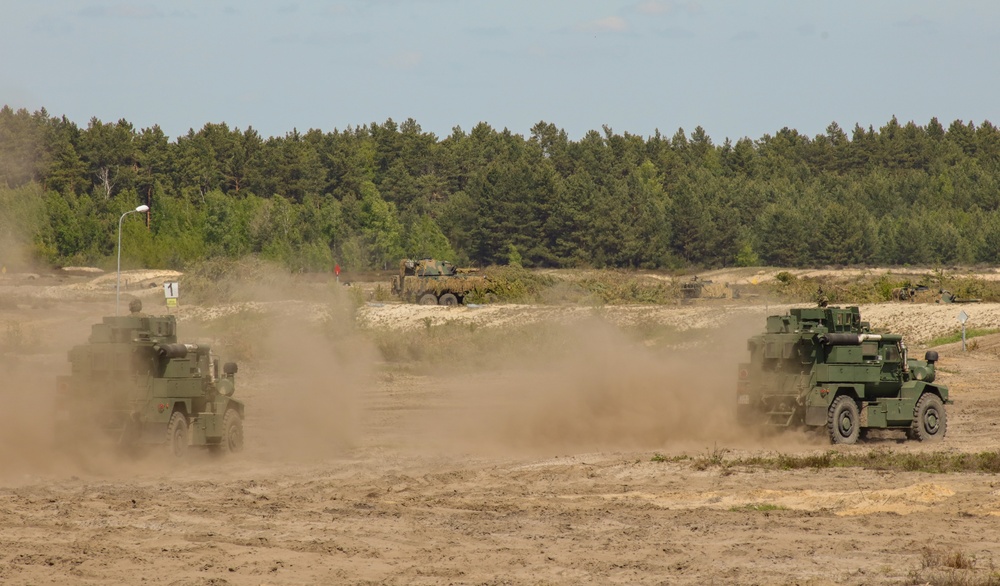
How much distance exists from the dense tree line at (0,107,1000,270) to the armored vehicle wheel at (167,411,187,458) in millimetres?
55271

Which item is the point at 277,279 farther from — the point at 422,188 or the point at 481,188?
the point at 422,188

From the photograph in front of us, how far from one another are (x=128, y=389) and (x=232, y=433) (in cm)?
229

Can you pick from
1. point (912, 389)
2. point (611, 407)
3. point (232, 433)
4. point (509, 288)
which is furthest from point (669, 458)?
point (509, 288)

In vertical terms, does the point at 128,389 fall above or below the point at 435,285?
below

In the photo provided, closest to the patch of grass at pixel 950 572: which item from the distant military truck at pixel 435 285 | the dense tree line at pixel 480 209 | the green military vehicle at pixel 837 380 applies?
the green military vehicle at pixel 837 380

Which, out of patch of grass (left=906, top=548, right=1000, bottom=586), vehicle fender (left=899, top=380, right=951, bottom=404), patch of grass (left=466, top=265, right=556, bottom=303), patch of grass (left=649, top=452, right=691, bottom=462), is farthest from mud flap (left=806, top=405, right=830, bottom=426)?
patch of grass (left=466, top=265, right=556, bottom=303)

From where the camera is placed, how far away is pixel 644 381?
25.6m

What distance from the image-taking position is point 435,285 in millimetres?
56406

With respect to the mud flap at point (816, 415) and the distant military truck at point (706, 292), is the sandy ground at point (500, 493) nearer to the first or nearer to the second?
the mud flap at point (816, 415)

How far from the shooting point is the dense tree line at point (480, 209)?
9544 cm

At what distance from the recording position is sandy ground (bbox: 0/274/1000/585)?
12.8 metres

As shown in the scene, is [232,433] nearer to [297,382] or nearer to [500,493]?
[297,382]

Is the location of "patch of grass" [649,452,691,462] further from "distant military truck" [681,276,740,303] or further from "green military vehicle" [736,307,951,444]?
"distant military truck" [681,276,740,303]

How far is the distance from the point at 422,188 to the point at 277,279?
81.9m
